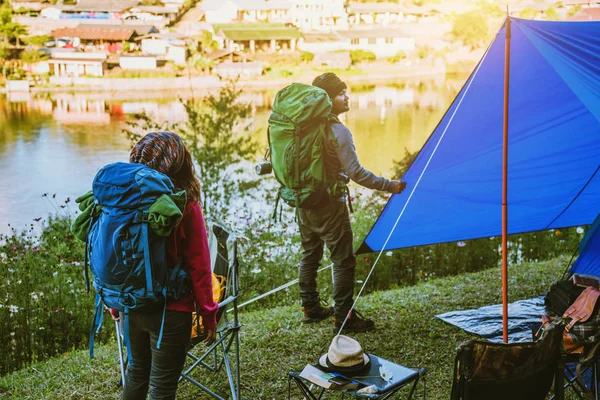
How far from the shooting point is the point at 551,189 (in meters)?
3.38

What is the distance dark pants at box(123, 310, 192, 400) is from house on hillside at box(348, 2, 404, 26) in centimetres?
4559

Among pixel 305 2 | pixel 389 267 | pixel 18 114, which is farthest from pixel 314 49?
pixel 389 267

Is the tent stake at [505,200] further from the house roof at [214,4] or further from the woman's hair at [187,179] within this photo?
the house roof at [214,4]

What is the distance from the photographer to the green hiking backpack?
2904 millimetres

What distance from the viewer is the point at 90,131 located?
798 inches

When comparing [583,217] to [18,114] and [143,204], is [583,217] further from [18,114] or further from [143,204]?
[18,114]

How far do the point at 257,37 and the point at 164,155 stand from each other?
122 ft

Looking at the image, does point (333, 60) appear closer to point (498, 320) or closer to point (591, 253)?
point (498, 320)

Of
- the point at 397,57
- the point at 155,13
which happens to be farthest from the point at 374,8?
the point at 155,13

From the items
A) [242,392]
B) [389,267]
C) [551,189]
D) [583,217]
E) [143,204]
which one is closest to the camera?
[143,204]

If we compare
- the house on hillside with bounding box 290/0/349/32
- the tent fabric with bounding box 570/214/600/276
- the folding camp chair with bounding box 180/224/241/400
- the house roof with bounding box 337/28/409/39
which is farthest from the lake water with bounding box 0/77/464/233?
the house on hillside with bounding box 290/0/349/32

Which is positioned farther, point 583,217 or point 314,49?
point 314,49

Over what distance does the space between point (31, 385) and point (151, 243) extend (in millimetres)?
1514

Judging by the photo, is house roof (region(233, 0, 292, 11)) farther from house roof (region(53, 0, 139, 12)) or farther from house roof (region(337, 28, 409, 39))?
house roof (region(53, 0, 139, 12))
